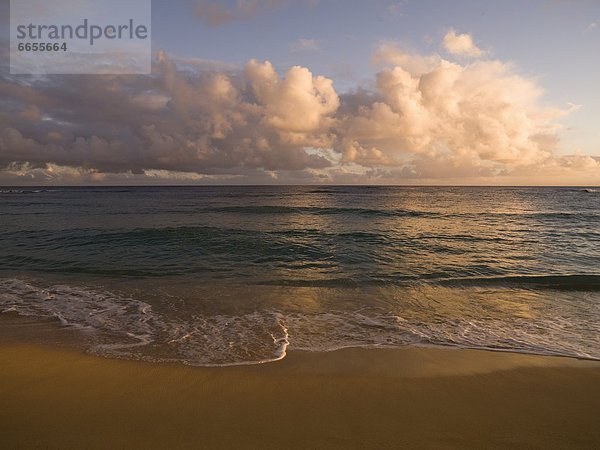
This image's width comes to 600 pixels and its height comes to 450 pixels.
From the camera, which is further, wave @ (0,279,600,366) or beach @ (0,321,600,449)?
wave @ (0,279,600,366)

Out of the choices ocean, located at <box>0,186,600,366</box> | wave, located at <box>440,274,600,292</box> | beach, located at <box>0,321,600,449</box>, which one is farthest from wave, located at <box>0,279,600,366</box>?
wave, located at <box>440,274,600,292</box>

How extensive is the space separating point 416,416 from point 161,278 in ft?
30.5

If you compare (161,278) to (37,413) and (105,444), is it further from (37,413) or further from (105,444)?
(105,444)

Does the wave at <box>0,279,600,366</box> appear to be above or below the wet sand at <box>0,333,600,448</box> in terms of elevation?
below

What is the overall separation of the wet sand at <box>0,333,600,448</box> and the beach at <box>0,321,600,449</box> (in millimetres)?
15

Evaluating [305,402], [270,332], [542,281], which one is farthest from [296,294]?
[542,281]

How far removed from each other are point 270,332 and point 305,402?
2.59 metres

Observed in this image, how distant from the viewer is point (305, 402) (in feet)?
14.0

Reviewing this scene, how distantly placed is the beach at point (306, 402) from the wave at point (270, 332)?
42 cm

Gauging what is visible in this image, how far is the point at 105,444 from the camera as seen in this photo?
3.43 meters

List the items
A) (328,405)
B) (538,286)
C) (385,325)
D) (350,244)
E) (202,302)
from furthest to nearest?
(350,244)
(538,286)
(202,302)
(385,325)
(328,405)

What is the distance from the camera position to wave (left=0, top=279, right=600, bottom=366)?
5.89m

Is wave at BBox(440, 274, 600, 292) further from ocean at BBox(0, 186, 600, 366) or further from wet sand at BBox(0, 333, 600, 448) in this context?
wet sand at BBox(0, 333, 600, 448)

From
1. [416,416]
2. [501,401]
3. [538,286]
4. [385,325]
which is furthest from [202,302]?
[538,286]
